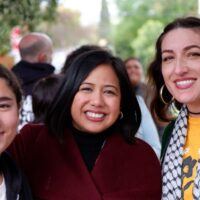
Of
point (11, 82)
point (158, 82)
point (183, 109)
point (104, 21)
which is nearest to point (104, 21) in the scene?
point (104, 21)

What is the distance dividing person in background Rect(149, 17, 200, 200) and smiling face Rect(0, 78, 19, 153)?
2.99 ft

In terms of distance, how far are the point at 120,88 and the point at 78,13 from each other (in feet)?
109

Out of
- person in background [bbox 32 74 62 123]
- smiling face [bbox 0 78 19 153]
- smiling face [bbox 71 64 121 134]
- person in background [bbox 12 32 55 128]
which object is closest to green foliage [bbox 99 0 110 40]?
person in background [bbox 12 32 55 128]

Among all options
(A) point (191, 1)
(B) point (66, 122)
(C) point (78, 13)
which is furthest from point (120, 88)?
(C) point (78, 13)

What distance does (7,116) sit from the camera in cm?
192

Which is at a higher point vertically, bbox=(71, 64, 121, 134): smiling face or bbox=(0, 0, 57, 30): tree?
bbox=(0, 0, 57, 30): tree

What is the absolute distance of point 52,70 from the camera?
4.63 m

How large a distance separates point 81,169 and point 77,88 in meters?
0.43

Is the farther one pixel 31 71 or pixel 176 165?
pixel 31 71

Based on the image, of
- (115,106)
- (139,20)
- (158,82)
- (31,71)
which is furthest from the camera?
(139,20)

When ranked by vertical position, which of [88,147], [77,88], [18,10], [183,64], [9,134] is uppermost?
[18,10]

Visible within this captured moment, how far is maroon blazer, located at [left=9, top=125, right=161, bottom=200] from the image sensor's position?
2.28 metres

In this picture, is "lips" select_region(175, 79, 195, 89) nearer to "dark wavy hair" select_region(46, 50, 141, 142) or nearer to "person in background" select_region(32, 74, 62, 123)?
"dark wavy hair" select_region(46, 50, 141, 142)

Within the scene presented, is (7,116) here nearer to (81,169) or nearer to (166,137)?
(81,169)
